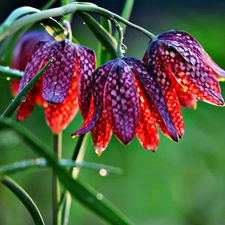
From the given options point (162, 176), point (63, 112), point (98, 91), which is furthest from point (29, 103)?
point (162, 176)

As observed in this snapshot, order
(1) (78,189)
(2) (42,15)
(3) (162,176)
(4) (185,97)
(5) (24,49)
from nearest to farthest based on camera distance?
(1) (78,189)
(2) (42,15)
(4) (185,97)
(5) (24,49)
(3) (162,176)

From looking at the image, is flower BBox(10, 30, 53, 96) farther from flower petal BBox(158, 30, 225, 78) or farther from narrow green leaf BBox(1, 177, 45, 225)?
narrow green leaf BBox(1, 177, 45, 225)

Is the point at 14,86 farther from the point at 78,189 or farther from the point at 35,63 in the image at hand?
the point at 78,189

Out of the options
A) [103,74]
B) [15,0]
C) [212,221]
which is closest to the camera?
[103,74]

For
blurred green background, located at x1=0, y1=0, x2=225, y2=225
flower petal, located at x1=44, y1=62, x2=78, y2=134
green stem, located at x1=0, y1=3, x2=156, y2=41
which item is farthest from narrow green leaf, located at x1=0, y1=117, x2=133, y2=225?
blurred green background, located at x1=0, y1=0, x2=225, y2=225

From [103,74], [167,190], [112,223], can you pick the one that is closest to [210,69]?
[103,74]

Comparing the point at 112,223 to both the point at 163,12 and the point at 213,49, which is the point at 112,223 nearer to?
the point at 213,49

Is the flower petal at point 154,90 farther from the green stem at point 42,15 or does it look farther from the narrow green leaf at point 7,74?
the narrow green leaf at point 7,74
